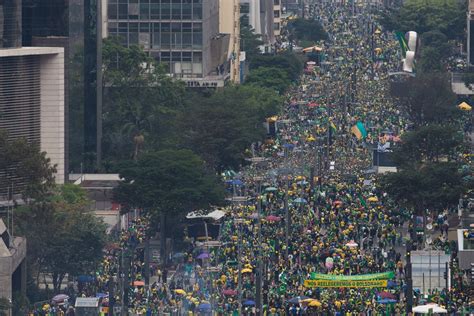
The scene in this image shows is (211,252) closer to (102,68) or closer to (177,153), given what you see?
(177,153)

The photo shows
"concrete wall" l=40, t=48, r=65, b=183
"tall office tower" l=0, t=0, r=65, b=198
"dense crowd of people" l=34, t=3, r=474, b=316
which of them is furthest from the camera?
"concrete wall" l=40, t=48, r=65, b=183

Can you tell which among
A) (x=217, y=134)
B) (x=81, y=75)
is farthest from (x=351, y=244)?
(x=217, y=134)

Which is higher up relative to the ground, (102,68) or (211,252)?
(102,68)

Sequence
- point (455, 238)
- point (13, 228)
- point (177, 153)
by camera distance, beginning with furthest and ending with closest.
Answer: point (177, 153) → point (455, 238) → point (13, 228)

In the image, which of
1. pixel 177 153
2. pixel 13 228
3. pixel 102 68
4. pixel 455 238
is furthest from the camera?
pixel 102 68

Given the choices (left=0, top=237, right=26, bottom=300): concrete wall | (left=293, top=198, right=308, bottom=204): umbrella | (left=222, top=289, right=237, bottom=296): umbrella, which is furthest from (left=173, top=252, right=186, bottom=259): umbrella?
(left=222, top=289, right=237, bottom=296): umbrella

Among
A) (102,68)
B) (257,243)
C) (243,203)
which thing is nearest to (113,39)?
(102,68)

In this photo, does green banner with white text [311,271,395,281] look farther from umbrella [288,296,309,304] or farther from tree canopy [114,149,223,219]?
tree canopy [114,149,223,219]

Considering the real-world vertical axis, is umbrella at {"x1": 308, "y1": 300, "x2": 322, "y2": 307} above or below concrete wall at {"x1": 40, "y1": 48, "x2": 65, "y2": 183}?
below

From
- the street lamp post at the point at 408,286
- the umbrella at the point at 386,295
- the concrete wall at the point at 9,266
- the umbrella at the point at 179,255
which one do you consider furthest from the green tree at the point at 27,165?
the umbrella at the point at 386,295
